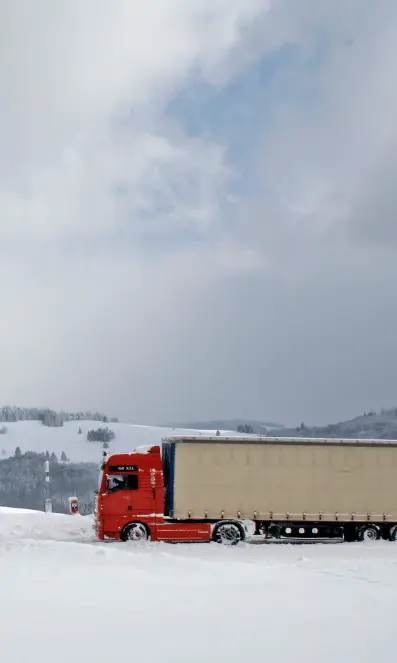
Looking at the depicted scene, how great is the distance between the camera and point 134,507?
22.3 metres

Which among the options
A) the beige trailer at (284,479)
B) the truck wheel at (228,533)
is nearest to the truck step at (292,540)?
the beige trailer at (284,479)

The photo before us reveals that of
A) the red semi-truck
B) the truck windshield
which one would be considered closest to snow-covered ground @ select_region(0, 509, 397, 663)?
the truck windshield

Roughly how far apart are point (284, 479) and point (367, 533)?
3.54m

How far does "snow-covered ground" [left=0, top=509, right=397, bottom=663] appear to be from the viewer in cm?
859

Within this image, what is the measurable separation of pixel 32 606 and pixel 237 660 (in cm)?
377

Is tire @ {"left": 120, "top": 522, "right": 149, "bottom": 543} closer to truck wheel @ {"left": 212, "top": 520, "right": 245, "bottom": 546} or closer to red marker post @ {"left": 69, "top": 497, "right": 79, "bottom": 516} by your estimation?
truck wheel @ {"left": 212, "top": 520, "right": 245, "bottom": 546}

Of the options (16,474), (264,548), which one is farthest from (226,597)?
(16,474)

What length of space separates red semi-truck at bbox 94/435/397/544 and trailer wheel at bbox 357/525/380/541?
34 mm

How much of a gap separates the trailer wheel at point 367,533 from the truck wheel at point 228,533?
13.8 ft

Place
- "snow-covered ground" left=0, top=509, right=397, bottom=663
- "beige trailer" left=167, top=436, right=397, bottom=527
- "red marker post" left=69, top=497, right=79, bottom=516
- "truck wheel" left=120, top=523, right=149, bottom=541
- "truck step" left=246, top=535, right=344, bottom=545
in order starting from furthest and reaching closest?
"red marker post" left=69, top=497, right=79, bottom=516 → "truck step" left=246, top=535, right=344, bottom=545 → "beige trailer" left=167, top=436, right=397, bottom=527 → "truck wheel" left=120, top=523, right=149, bottom=541 → "snow-covered ground" left=0, top=509, right=397, bottom=663

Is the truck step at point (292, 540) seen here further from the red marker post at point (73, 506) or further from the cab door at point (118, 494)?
the red marker post at point (73, 506)

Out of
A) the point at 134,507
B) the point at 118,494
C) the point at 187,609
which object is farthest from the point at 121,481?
the point at 187,609

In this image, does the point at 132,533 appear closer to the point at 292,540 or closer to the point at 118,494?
the point at 118,494

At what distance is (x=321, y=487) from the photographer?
23.3 m
